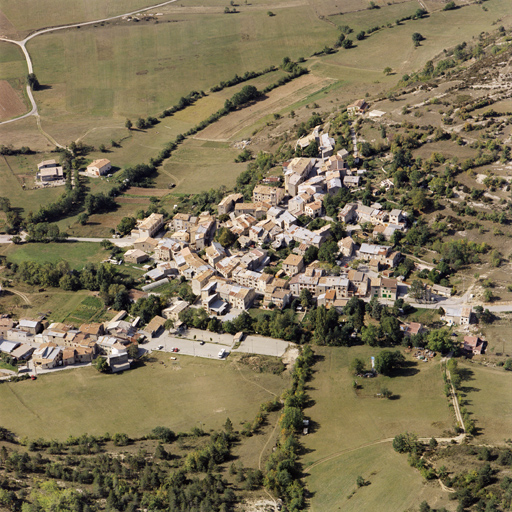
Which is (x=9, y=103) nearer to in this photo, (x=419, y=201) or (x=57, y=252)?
(x=57, y=252)

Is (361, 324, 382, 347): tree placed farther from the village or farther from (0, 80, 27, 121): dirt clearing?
(0, 80, 27, 121): dirt clearing

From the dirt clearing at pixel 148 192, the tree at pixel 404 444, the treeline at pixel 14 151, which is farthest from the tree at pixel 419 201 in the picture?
the treeline at pixel 14 151

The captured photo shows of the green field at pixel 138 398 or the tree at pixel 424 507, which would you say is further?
the green field at pixel 138 398

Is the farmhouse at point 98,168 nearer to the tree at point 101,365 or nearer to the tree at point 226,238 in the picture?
the tree at point 226,238

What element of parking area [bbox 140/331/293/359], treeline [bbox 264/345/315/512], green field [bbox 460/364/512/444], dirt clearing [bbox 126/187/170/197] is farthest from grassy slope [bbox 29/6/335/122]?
green field [bbox 460/364/512/444]

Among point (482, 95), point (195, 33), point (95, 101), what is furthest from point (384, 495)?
point (195, 33)

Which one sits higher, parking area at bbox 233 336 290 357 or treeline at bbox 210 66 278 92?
treeline at bbox 210 66 278 92

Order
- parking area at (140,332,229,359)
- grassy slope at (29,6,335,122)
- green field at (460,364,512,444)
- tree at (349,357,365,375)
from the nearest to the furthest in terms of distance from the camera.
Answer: green field at (460,364,512,444) → tree at (349,357,365,375) → parking area at (140,332,229,359) → grassy slope at (29,6,335,122)

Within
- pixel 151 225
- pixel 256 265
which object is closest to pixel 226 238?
pixel 256 265
